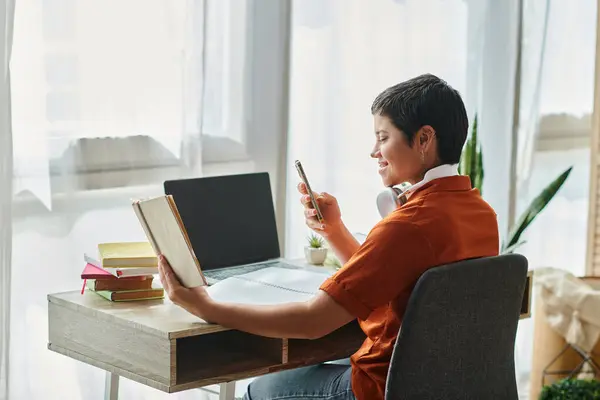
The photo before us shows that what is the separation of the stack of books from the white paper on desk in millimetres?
136

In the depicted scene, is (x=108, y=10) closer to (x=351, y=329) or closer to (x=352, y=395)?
(x=351, y=329)

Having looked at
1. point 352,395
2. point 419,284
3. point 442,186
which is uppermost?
point 442,186

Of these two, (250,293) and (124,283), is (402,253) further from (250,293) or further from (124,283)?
(124,283)

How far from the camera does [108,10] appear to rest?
104 inches

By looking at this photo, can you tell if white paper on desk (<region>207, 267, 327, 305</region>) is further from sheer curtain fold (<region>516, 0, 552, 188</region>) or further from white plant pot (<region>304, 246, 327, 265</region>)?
sheer curtain fold (<region>516, 0, 552, 188</region>)

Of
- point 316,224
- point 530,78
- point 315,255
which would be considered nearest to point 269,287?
point 316,224

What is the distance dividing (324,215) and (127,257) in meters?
0.48

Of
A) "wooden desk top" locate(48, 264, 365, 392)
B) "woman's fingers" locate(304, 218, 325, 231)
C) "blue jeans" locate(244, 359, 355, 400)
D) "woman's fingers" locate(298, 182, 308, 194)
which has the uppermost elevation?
"woman's fingers" locate(298, 182, 308, 194)

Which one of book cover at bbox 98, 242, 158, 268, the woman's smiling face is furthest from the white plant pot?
the woman's smiling face

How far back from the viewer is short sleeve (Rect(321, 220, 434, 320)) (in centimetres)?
184

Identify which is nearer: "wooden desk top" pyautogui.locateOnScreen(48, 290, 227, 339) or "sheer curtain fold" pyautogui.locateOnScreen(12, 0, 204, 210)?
"wooden desk top" pyautogui.locateOnScreen(48, 290, 227, 339)

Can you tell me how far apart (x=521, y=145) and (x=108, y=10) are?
1922 mm

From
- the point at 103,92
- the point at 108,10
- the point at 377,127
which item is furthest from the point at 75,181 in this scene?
the point at 377,127

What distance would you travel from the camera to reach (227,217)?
2533 mm
